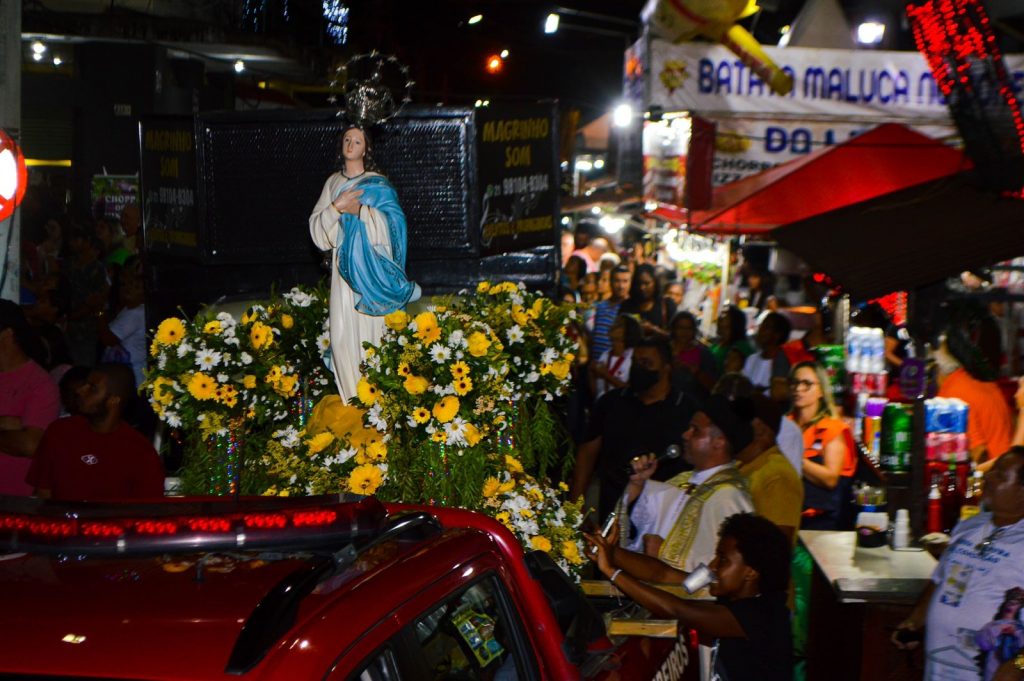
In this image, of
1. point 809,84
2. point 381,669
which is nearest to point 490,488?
point 381,669

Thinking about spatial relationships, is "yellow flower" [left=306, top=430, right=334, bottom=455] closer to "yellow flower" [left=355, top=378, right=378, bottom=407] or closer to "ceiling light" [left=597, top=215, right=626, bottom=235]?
"yellow flower" [left=355, top=378, right=378, bottom=407]

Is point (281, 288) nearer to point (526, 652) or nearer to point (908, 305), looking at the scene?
point (908, 305)

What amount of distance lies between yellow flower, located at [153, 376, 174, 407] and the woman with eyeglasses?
14.0 feet

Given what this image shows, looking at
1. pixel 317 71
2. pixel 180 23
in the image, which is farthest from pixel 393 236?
pixel 317 71

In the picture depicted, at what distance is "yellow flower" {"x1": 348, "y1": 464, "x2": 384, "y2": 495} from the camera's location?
549cm

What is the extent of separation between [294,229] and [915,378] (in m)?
4.15

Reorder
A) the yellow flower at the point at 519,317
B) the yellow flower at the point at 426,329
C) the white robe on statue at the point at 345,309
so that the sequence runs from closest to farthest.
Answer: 1. the yellow flower at the point at 426,329
2. the yellow flower at the point at 519,317
3. the white robe on statue at the point at 345,309

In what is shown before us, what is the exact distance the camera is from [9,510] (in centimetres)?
332

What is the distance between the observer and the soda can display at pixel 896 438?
24.5 ft

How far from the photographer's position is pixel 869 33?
1758 centimetres

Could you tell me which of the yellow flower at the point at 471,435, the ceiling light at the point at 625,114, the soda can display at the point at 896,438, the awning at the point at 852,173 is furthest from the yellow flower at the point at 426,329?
the ceiling light at the point at 625,114

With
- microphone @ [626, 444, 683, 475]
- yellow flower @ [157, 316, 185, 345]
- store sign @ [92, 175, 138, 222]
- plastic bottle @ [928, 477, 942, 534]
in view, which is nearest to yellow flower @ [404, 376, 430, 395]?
yellow flower @ [157, 316, 185, 345]

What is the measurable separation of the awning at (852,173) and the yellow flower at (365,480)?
7856 millimetres

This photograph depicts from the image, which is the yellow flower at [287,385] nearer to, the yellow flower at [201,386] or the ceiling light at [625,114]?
the yellow flower at [201,386]
